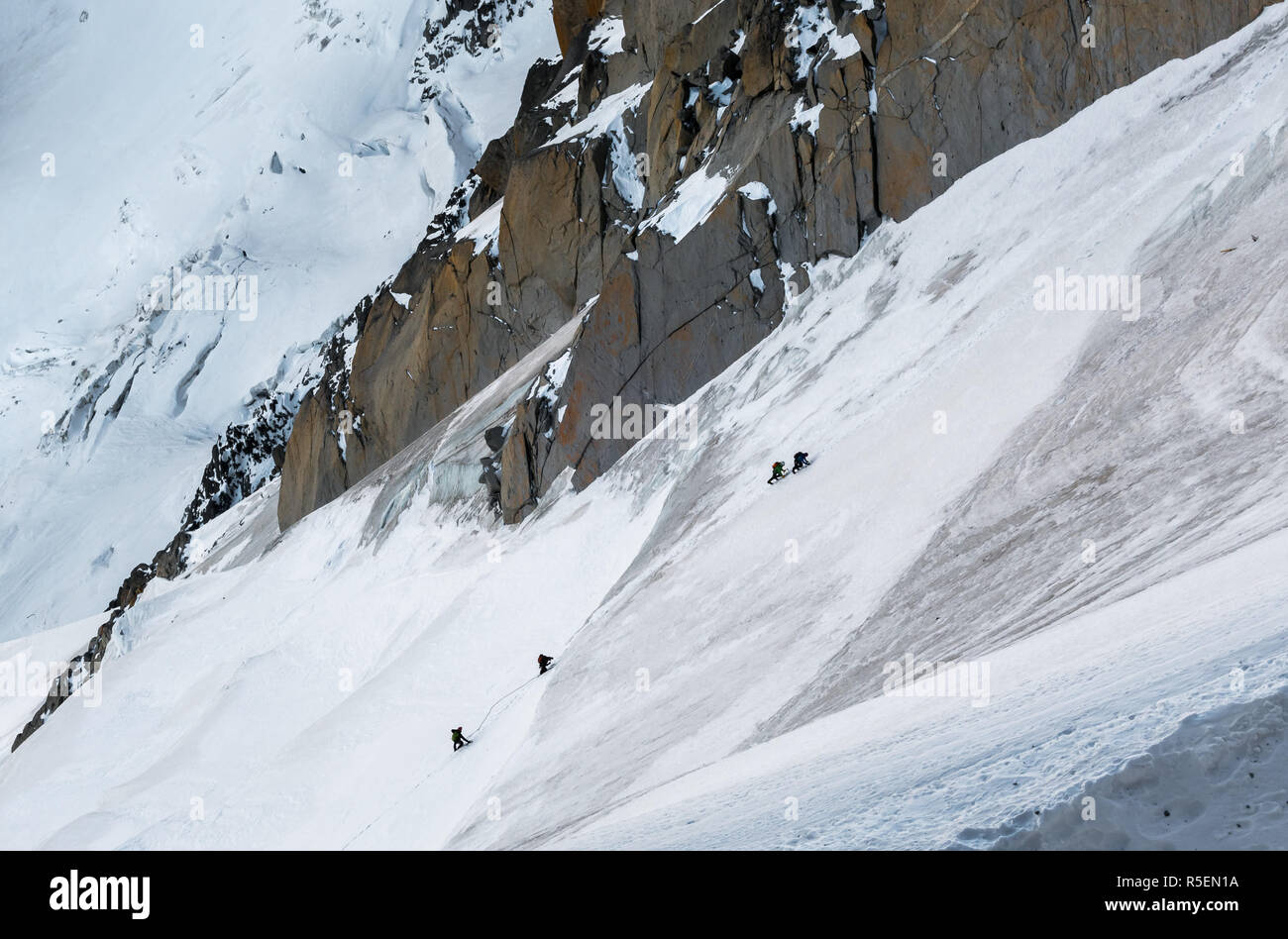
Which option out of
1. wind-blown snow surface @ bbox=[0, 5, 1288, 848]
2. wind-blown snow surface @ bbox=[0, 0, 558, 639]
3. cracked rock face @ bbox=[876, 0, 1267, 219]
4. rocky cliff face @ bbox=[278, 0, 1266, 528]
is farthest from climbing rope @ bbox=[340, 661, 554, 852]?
wind-blown snow surface @ bbox=[0, 0, 558, 639]

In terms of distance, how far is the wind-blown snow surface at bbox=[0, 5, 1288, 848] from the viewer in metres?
5.74

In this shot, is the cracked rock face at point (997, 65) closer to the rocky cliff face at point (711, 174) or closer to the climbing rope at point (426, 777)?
the rocky cliff face at point (711, 174)

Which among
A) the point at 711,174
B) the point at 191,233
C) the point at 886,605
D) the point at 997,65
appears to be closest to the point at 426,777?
the point at 886,605

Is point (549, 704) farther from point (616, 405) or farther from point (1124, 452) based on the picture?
point (616, 405)

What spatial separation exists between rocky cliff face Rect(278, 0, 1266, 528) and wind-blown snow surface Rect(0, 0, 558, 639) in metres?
54.1

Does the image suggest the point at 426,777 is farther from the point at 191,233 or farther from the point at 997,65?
the point at 191,233

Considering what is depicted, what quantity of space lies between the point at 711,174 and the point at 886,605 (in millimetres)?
24796

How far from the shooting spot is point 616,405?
120 feet

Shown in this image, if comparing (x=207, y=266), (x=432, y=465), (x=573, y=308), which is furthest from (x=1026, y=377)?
(x=207, y=266)

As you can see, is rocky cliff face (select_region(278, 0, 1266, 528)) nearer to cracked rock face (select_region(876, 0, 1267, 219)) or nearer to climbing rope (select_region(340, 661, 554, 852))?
cracked rock face (select_region(876, 0, 1267, 219))

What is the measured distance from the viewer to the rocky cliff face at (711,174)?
28.8m

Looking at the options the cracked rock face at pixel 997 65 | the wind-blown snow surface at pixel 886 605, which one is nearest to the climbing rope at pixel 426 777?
the wind-blown snow surface at pixel 886 605
